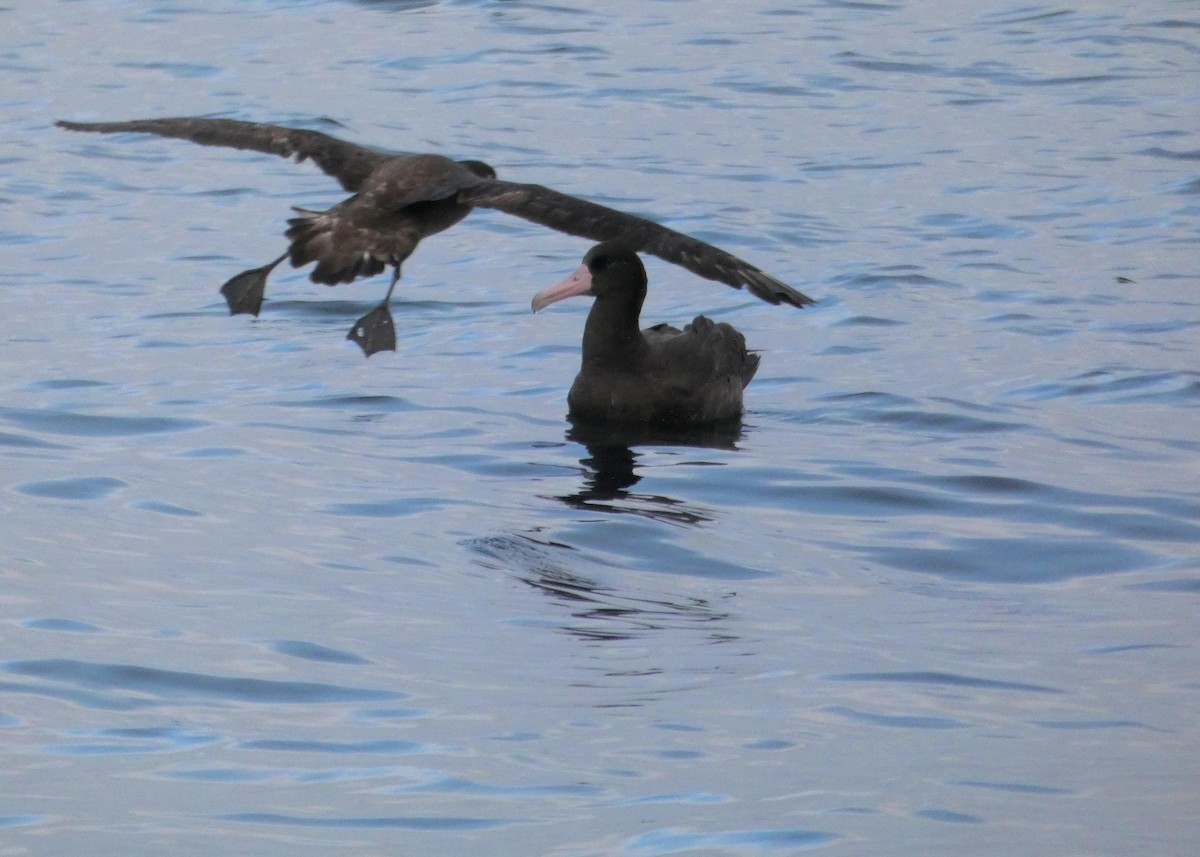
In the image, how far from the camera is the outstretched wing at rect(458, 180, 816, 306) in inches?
328

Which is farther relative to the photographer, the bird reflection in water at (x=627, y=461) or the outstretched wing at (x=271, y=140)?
the outstretched wing at (x=271, y=140)

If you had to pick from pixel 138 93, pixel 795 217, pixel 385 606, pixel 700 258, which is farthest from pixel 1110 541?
pixel 138 93

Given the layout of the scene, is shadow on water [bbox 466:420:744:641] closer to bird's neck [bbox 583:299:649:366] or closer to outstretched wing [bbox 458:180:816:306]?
bird's neck [bbox 583:299:649:366]

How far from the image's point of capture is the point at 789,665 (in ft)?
22.7

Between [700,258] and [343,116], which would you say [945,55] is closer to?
[343,116]

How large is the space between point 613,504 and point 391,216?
1597 mm

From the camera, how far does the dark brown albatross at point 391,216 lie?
853 cm

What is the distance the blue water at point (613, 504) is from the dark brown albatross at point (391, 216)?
2.91ft

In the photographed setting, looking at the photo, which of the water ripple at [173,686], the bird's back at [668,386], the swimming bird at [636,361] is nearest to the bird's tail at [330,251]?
the swimming bird at [636,361]

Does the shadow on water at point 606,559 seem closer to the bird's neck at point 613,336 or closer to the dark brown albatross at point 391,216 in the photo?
the bird's neck at point 613,336

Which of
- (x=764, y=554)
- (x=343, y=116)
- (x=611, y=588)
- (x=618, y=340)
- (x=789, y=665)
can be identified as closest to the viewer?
(x=789, y=665)

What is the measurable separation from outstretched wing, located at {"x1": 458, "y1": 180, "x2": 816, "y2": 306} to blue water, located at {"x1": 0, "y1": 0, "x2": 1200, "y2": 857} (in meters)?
1.02

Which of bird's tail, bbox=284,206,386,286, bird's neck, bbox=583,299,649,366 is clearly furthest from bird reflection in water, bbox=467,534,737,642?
bird's neck, bbox=583,299,649,366

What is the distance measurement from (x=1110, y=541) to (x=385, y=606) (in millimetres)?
2947
